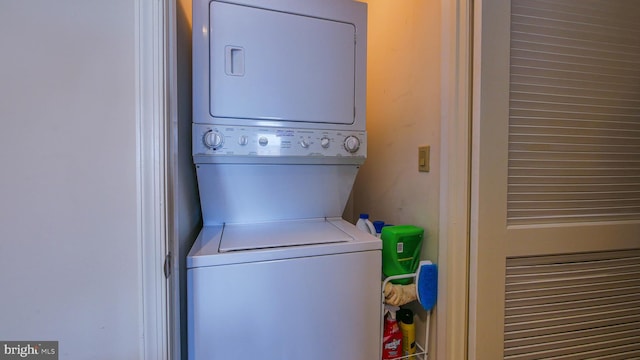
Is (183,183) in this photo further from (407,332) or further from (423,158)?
(407,332)

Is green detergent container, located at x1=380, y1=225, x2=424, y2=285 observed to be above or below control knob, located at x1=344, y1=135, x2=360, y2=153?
below

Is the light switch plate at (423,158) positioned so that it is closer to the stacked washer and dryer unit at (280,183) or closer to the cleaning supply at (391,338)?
the stacked washer and dryer unit at (280,183)

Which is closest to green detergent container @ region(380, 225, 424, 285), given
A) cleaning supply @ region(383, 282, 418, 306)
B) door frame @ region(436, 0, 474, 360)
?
cleaning supply @ region(383, 282, 418, 306)

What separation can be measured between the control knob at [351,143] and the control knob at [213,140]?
24.3 inches

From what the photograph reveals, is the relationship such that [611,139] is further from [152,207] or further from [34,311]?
[34,311]

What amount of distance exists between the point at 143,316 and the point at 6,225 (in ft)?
1.30

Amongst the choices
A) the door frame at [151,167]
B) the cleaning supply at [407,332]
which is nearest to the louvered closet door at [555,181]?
the cleaning supply at [407,332]

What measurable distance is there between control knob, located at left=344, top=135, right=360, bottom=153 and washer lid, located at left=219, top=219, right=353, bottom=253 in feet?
1.40

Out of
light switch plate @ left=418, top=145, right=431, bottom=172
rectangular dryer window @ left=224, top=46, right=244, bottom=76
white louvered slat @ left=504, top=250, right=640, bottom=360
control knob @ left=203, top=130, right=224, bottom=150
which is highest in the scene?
rectangular dryer window @ left=224, top=46, right=244, bottom=76

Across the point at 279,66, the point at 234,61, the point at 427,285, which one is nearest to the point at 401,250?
the point at 427,285

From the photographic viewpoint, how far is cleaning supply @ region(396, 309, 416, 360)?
4.28ft

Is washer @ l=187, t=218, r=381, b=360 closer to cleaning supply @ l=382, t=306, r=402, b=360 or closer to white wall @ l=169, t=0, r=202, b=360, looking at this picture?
white wall @ l=169, t=0, r=202, b=360

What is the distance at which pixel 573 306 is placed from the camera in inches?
45.1

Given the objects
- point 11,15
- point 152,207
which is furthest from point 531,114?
point 11,15
